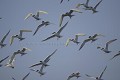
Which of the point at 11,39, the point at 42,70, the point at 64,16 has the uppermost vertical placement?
the point at 64,16

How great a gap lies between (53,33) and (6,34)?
21.5ft

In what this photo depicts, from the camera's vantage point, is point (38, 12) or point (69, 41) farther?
point (69, 41)

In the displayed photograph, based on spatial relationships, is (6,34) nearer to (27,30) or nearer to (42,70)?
(27,30)

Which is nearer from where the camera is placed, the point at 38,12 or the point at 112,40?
the point at 38,12

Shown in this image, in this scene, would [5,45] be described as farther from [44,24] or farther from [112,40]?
[112,40]

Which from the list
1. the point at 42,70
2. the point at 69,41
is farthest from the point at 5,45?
the point at 69,41

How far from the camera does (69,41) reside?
56.0 m

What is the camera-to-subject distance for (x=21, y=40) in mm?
50375

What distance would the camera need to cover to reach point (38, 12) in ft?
168

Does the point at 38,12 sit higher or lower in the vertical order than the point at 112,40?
higher

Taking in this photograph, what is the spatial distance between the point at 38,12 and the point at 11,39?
583cm

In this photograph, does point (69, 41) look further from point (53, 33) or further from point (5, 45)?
point (5, 45)

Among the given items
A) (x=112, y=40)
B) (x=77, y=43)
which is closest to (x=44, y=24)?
(x=77, y=43)

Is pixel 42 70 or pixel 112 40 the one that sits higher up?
pixel 112 40
